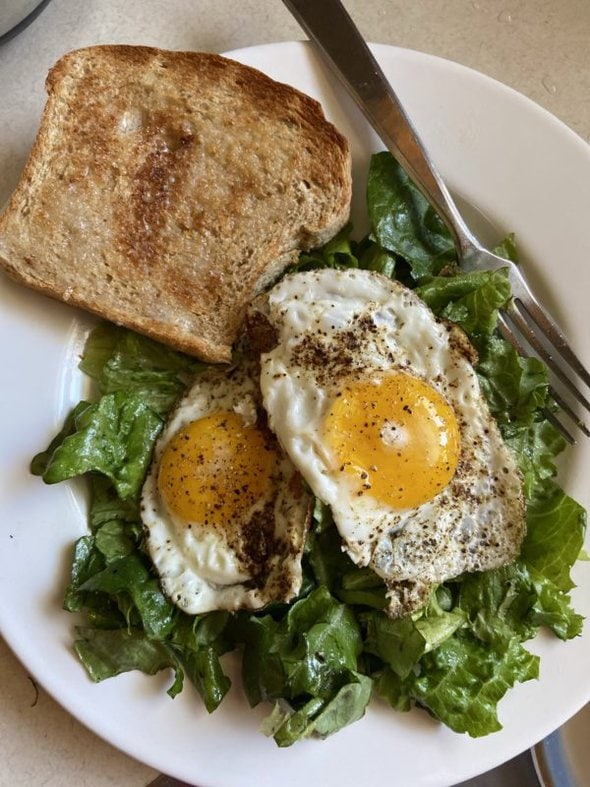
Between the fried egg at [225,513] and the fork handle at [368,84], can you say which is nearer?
the fried egg at [225,513]

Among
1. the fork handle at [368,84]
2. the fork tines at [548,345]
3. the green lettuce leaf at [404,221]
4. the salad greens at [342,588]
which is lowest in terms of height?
the salad greens at [342,588]

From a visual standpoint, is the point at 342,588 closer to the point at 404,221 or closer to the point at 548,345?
the point at 548,345

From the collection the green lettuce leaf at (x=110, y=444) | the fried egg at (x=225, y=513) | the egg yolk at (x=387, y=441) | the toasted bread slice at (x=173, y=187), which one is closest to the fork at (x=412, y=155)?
the toasted bread slice at (x=173, y=187)

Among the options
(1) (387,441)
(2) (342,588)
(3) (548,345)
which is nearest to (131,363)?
(1) (387,441)

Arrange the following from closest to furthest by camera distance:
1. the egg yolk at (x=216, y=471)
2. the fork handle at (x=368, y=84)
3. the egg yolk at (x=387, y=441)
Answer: the egg yolk at (x=387, y=441), the egg yolk at (x=216, y=471), the fork handle at (x=368, y=84)

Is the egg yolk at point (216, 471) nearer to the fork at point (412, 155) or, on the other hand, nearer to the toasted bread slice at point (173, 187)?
the toasted bread slice at point (173, 187)

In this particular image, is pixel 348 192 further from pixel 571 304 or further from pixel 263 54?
pixel 571 304
